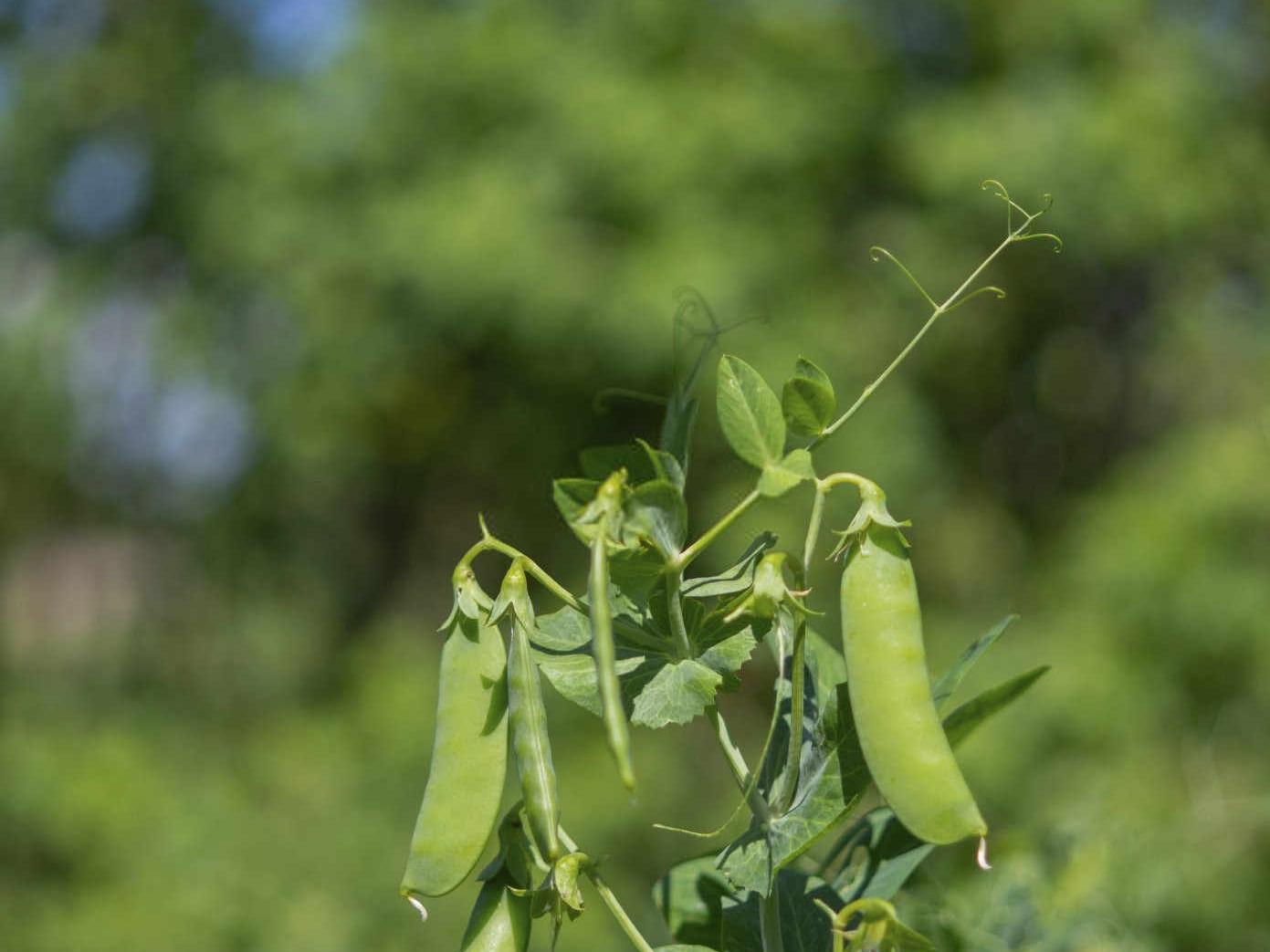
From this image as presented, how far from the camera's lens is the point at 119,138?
3973 millimetres

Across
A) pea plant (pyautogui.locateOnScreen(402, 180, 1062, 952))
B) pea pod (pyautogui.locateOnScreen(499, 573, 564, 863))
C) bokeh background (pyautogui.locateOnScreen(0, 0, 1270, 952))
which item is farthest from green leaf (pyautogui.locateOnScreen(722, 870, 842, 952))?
bokeh background (pyautogui.locateOnScreen(0, 0, 1270, 952))

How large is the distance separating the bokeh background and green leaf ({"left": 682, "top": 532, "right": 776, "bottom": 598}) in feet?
5.68

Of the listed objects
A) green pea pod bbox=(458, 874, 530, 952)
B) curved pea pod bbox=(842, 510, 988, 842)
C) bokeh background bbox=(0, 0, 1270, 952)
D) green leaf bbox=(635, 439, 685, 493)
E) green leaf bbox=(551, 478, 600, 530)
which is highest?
green leaf bbox=(551, 478, 600, 530)

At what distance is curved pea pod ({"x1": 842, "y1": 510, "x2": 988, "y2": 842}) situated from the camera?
40 cm

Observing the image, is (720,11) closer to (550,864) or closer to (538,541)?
(538,541)

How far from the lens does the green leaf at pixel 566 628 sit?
18.6 inches

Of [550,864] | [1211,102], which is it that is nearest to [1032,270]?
[1211,102]

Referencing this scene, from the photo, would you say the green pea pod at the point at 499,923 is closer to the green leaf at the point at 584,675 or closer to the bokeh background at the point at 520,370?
the green leaf at the point at 584,675

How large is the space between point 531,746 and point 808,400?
0.14m

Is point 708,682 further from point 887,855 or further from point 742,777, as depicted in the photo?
point 887,855

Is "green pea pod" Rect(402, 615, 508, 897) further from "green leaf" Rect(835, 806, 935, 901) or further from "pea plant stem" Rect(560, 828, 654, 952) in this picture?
"green leaf" Rect(835, 806, 935, 901)

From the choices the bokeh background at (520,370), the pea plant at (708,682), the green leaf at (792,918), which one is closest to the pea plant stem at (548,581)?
the pea plant at (708,682)

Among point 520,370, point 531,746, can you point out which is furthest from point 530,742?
point 520,370

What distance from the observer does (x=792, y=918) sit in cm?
49
